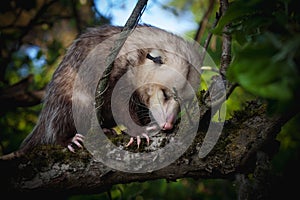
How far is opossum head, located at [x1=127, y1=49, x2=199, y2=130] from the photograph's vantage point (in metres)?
2.76

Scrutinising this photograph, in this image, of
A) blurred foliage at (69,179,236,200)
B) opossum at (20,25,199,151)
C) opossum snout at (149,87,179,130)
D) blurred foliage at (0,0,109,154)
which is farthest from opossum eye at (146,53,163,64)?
blurred foliage at (0,0,109,154)

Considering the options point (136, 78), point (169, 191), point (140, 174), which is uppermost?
point (136, 78)

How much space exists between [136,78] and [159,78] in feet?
0.52

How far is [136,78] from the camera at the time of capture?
286 centimetres

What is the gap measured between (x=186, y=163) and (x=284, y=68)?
1145 millimetres

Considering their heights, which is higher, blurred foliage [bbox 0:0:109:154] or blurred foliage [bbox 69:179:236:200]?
blurred foliage [bbox 0:0:109:154]

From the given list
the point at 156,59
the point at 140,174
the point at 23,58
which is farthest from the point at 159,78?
the point at 23,58

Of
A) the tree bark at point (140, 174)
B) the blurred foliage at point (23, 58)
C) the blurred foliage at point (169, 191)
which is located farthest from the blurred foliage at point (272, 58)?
the blurred foliage at point (23, 58)

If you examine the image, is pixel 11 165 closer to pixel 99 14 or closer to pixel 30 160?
pixel 30 160

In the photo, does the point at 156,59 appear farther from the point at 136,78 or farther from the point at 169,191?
the point at 169,191

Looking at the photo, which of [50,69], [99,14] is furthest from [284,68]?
[50,69]

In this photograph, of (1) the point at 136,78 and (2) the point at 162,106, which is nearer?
(2) the point at 162,106

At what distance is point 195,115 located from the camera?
204cm

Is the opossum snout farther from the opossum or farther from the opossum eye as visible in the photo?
the opossum eye
